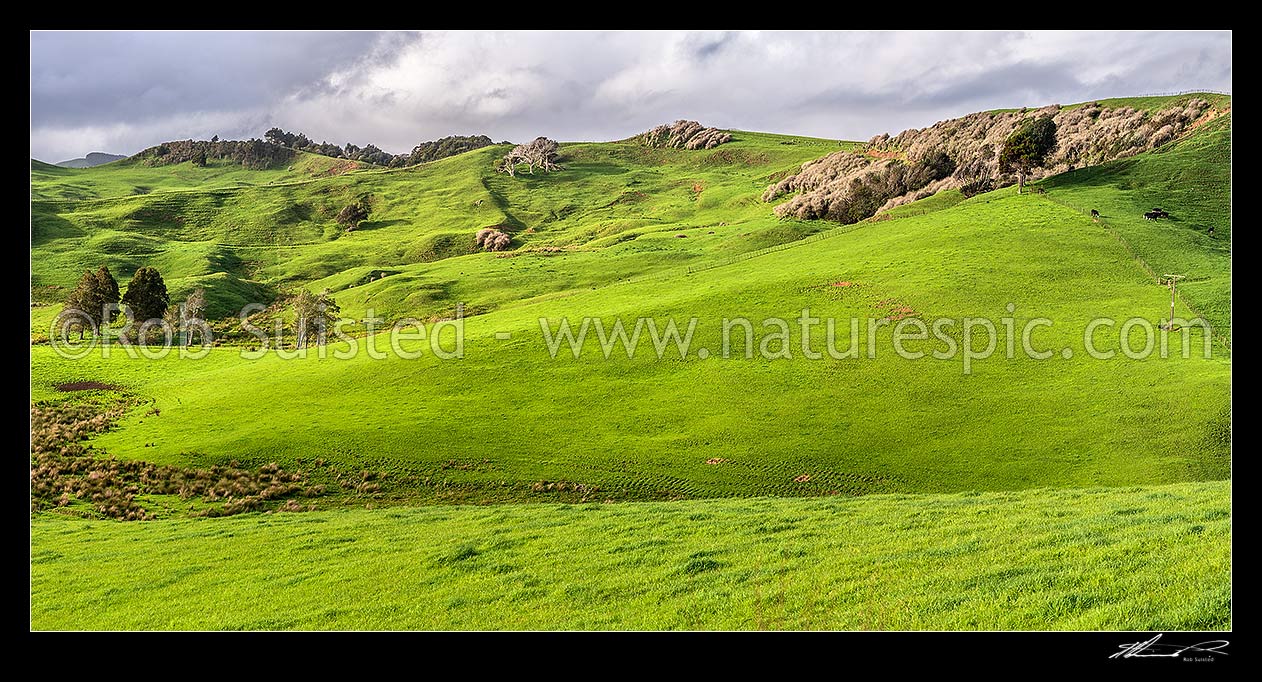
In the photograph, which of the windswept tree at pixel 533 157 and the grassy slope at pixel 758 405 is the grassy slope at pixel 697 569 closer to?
the grassy slope at pixel 758 405

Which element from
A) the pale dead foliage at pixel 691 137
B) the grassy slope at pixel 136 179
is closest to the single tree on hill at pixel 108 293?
the grassy slope at pixel 136 179

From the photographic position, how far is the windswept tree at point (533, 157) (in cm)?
17338

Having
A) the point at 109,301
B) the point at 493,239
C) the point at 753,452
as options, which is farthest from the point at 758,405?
the point at 493,239

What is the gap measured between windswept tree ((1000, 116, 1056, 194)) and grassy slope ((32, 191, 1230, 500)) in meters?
23.6

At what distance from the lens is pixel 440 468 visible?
2908cm

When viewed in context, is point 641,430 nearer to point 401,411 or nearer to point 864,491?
point 864,491

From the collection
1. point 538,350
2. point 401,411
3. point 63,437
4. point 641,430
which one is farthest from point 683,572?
point 63,437

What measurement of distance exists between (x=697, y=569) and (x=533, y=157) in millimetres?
173848

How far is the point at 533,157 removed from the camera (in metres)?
177
